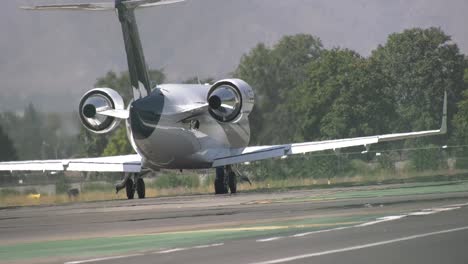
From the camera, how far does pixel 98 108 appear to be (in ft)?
176

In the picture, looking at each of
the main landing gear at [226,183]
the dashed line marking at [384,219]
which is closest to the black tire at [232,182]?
the main landing gear at [226,183]

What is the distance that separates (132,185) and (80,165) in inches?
117

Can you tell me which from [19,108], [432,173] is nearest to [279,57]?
[432,173]

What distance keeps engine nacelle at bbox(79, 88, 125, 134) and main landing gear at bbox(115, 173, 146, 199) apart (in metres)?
3.22

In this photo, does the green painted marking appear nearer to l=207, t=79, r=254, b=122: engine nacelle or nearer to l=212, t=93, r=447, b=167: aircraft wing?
l=207, t=79, r=254, b=122: engine nacelle

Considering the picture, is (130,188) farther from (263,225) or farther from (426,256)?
(426,256)

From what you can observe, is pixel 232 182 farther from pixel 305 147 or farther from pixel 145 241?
pixel 145 241

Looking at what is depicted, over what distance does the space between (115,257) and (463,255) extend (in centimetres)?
563

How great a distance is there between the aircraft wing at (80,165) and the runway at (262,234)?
18742 millimetres

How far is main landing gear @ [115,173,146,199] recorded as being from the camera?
56.1 m

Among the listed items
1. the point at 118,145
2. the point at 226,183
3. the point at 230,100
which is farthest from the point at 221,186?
the point at 118,145

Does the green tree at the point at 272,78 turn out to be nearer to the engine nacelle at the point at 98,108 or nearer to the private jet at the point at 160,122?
the private jet at the point at 160,122

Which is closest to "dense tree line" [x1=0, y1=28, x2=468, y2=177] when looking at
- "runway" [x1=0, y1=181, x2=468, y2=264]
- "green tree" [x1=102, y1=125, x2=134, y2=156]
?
"green tree" [x1=102, y1=125, x2=134, y2=156]

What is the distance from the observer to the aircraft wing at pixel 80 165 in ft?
174
